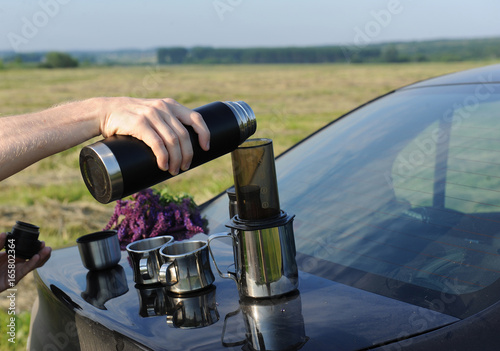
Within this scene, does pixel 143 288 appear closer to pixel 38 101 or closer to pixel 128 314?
pixel 128 314

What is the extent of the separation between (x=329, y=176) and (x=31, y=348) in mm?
1172

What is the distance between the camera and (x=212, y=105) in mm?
1239

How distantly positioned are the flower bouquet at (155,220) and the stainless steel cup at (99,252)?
7.8 inches

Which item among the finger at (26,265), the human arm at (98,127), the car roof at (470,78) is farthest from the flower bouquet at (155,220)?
the car roof at (470,78)

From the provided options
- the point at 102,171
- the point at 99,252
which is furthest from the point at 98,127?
the point at 99,252

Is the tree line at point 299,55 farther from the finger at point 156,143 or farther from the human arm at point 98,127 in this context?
the finger at point 156,143

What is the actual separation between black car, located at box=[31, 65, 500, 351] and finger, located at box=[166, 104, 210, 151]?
1.44 ft

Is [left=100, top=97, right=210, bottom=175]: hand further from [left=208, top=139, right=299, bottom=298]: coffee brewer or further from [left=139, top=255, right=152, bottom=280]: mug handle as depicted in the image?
[left=139, top=255, right=152, bottom=280]: mug handle

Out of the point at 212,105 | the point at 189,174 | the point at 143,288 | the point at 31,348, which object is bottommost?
the point at 189,174

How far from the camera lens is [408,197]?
1797 millimetres

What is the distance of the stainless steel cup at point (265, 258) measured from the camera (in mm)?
1363

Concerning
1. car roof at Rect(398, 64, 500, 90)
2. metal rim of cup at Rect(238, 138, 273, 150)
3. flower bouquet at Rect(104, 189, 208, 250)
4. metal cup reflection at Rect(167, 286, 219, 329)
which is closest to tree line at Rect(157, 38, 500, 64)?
car roof at Rect(398, 64, 500, 90)

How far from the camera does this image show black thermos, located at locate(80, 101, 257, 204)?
3.54 ft

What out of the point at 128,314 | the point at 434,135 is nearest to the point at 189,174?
the point at 434,135
